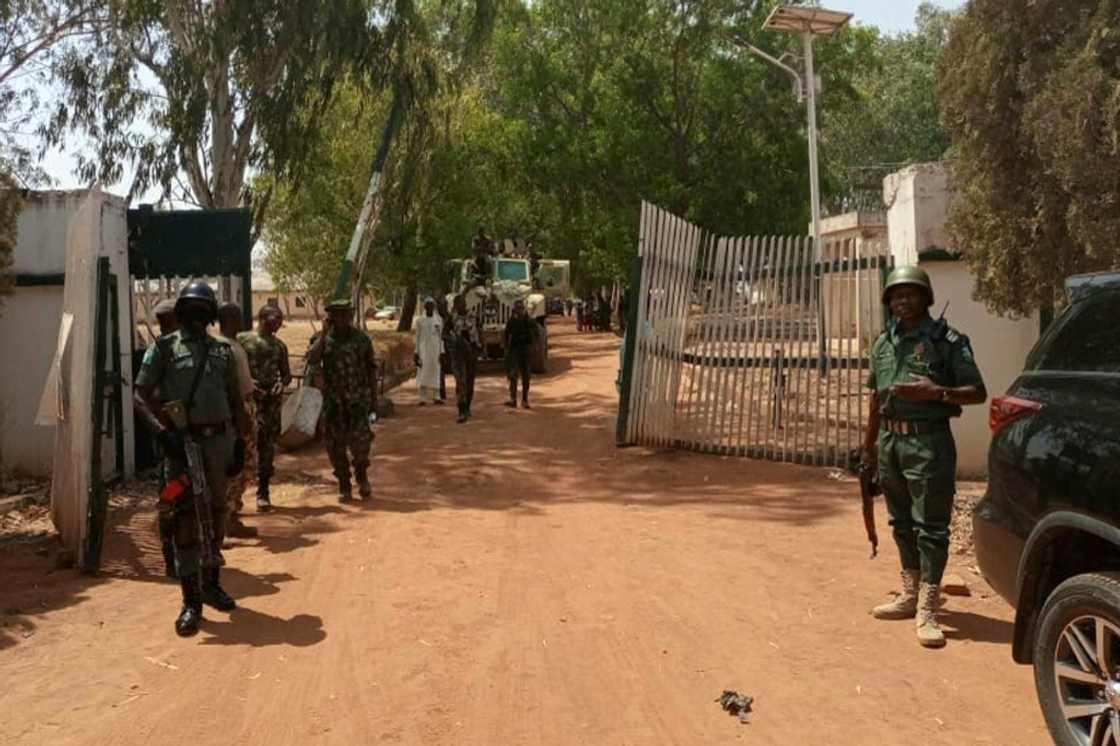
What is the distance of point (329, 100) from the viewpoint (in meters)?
16.8

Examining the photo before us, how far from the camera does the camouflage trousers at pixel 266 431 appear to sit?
8.19 meters

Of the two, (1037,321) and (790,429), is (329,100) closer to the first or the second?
(790,429)

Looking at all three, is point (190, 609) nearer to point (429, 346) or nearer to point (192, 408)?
point (192, 408)

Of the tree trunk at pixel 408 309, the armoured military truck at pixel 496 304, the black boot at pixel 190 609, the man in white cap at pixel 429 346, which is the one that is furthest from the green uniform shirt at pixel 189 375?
the tree trunk at pixel 408 309

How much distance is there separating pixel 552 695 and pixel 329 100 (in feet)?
46.7

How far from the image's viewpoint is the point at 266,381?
26.6 feet

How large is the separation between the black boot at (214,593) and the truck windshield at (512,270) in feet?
58.7

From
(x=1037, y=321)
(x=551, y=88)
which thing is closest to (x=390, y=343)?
(x=551, y=88)

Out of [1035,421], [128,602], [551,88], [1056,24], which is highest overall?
[551,88]

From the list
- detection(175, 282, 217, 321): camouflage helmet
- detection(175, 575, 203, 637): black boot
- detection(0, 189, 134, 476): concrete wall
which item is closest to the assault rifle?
detection(175, 575, 203, 637): black boot

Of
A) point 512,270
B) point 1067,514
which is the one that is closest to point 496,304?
point 512,270

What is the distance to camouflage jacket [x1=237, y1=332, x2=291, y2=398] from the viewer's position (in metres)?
8.09

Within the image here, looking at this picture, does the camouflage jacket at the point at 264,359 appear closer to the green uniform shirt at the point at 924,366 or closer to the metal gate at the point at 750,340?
the metal gate at the point at 750,340

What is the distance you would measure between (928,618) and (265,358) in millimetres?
5374
